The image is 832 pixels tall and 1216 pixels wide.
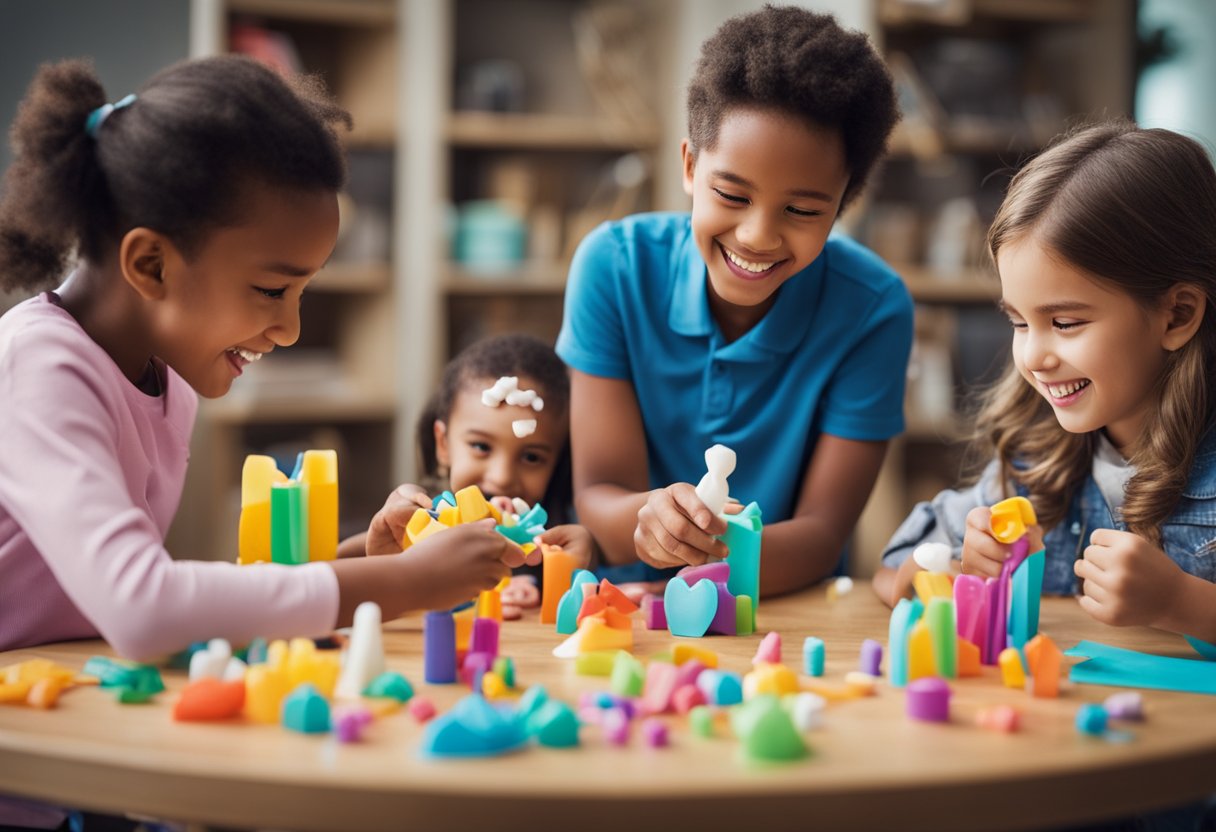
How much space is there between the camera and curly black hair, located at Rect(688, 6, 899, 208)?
1.37 metres

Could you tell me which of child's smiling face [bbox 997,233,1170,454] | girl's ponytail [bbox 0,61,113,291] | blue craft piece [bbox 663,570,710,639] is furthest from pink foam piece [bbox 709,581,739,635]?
girl's ponytail [bbox 0,61,113,291]

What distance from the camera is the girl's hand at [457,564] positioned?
40.3 inches

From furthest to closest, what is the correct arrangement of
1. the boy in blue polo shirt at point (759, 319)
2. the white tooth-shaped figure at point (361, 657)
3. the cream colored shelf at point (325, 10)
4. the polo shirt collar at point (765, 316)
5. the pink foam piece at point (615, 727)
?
the cream colored shelf at point (325, 10), the polo shirt collar at point (765, 316), the boy in blue polo shirt at point (759, 319), the white tooth-shaped figure at point (361, 657), the pink foam piece at point (615, 727)

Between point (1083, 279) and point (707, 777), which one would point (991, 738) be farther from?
point (1083, 279)

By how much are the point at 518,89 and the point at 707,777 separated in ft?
10.9

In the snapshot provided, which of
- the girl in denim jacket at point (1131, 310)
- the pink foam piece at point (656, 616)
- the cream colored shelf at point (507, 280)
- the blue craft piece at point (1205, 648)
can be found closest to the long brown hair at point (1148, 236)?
the girl in denim jacket at point (1131, 310)

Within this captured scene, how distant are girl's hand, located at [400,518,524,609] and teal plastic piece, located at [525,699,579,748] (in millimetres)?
229

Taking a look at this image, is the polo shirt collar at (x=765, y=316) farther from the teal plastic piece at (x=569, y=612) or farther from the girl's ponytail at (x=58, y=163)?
the girl's ponytail at (x=58, y=163)

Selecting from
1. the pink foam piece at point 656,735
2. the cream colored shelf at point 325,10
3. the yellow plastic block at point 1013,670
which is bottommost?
the yellow plastic block at point 1013,670

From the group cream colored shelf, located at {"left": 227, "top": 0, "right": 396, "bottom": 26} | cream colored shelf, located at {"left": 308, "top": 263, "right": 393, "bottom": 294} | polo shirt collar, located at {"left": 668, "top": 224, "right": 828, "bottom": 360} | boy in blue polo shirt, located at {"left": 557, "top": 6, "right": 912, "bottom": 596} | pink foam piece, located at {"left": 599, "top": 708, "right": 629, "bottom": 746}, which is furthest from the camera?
cream colored shelf, located at {"left": 308, "top": 263, "right": 393, "bottom": 294}

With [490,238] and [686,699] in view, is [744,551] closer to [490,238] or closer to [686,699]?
[686,699]

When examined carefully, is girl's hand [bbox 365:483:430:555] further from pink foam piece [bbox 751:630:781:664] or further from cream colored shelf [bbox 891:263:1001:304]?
cream colored shelf [bbox 891:263:1001:304]

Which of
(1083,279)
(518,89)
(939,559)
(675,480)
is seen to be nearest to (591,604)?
(939,559)

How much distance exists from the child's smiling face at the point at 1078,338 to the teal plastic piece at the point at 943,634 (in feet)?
1.29
